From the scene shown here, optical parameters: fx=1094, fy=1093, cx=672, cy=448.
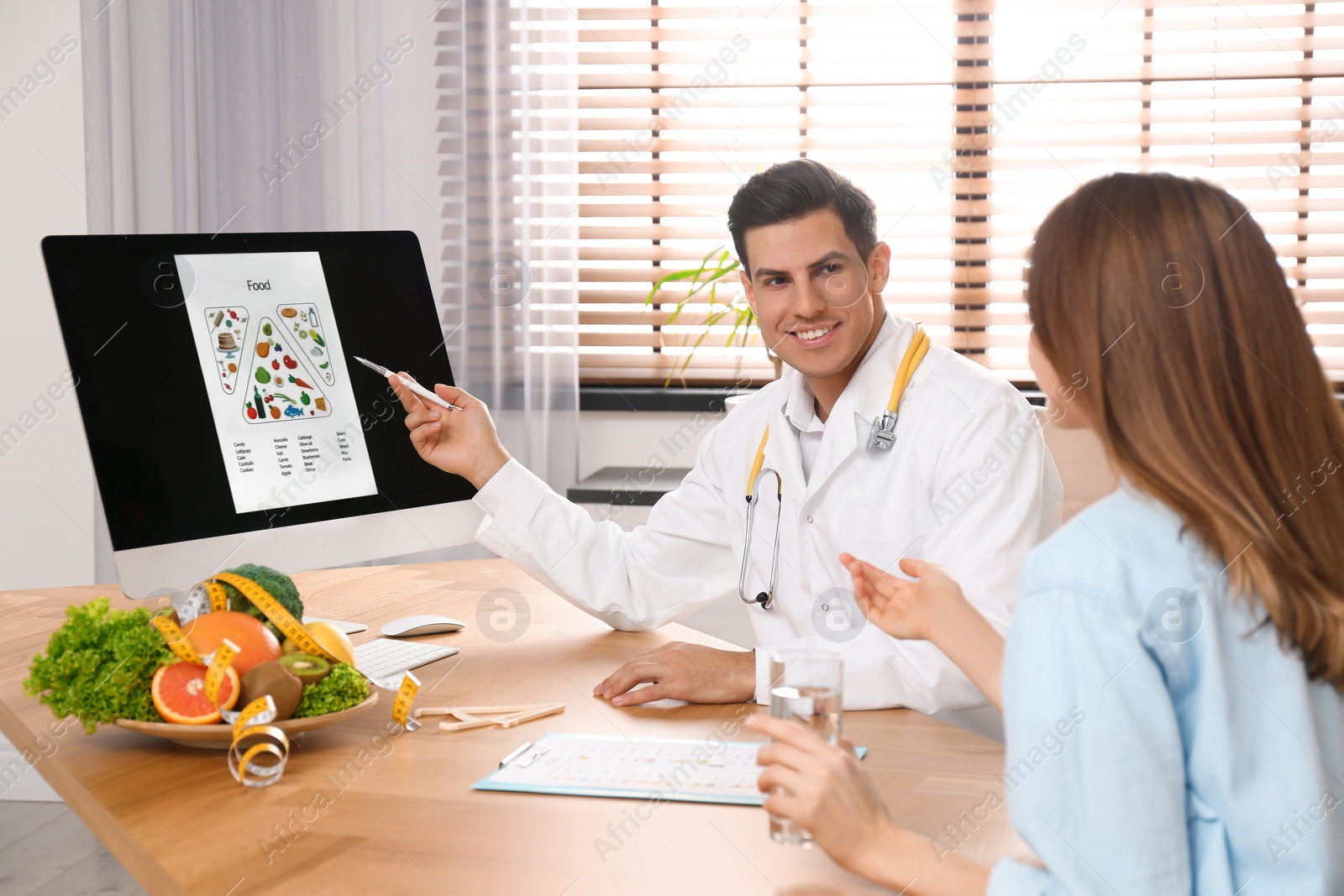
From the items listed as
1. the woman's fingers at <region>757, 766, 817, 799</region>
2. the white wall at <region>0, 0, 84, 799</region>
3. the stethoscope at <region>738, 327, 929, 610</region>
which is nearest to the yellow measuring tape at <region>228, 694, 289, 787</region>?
the woman's fingers at <region>757, 766, 817, 799</region>

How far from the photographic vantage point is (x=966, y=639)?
3.30 ft

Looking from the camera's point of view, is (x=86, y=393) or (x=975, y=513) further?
(x=975, y=513)

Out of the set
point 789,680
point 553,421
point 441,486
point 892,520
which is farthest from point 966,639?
point 553,421

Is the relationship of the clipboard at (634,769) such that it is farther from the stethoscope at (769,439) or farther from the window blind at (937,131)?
the window blind at (937,131)

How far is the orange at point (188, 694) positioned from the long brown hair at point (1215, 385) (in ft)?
2.78

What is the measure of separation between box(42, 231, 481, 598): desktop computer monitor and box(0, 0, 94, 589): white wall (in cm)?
174

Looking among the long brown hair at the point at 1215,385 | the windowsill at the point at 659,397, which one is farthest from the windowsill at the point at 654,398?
the long brown hair at the point at 1215,385

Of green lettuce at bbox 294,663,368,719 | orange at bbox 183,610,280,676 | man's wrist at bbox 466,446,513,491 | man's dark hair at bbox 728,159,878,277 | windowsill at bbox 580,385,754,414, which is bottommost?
green lettuce at bbox 294,663,368,719

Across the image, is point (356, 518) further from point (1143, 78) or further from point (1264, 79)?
point (1264, 79)

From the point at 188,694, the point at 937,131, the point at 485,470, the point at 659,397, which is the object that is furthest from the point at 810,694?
the point at 937,131

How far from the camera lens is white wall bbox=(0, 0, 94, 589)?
2.86m

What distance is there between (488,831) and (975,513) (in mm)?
775

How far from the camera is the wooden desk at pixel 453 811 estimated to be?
859 mm

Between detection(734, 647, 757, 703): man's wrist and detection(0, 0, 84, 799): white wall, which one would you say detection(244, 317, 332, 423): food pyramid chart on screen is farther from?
detection(0, 0, 84, 799): white wall
